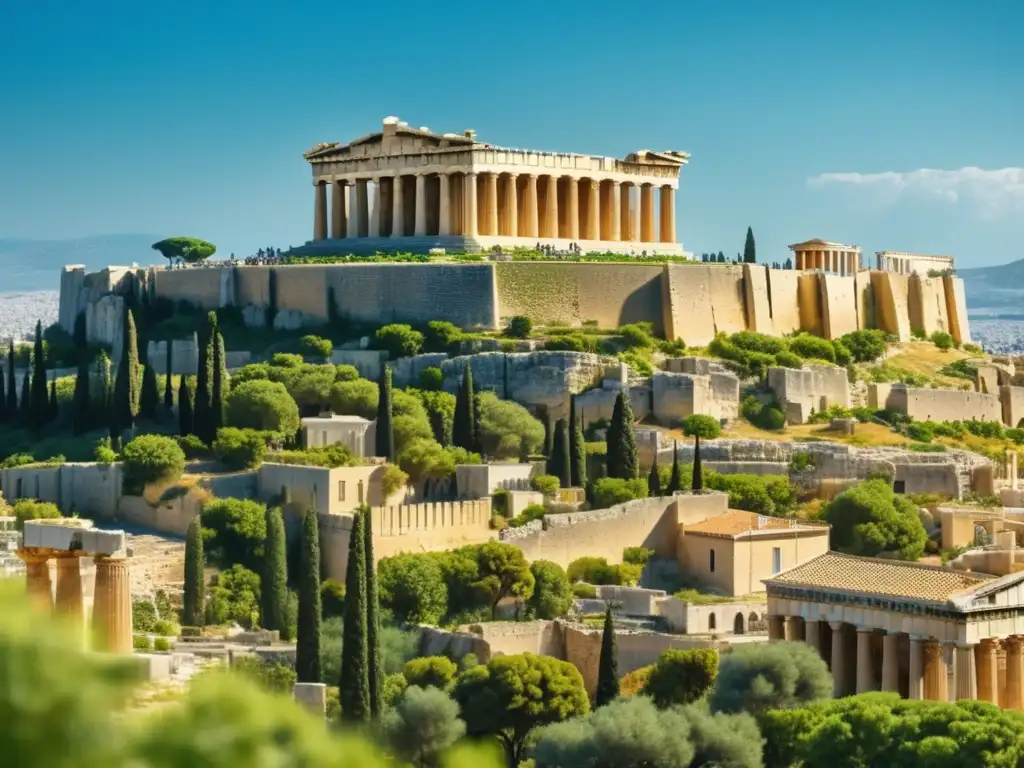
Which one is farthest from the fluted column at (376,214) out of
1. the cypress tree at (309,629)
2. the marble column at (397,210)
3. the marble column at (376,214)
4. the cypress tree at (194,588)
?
the cypress tree at (309,629)

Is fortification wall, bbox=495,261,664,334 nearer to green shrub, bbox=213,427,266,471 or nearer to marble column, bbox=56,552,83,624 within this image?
green shrub, bbox=213,427,266,471

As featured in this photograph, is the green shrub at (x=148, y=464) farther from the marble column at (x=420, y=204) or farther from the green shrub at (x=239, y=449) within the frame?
the marble column at (x=420, y=204)

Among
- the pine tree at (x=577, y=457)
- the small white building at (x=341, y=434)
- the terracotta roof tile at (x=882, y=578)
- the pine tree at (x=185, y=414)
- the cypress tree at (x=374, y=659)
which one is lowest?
the cypress tree at (x=374, y=659)

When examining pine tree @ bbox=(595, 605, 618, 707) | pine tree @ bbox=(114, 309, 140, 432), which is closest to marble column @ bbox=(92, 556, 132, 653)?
pine tree @ bbox=(595, 605, 618, 707)

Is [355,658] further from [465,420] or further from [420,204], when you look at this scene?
[420,204]

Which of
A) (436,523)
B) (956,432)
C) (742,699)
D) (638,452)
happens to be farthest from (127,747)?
(956,432)

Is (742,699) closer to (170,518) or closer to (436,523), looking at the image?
(436,523)
